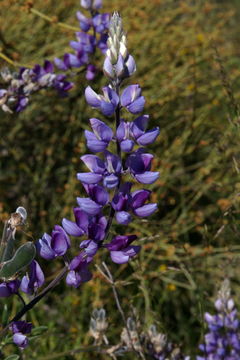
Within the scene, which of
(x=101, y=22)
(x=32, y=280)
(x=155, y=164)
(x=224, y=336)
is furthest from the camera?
(x=155, y=164)

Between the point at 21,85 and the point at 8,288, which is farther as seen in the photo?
the point at 21,85

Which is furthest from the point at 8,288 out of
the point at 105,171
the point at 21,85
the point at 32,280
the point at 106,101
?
the point at 21,85

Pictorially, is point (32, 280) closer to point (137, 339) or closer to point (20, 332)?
point (20, 332)

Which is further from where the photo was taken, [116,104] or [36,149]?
[36,149]

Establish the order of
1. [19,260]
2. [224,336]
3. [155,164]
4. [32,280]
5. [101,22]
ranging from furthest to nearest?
1. [155,164]
2. [101,22]
3. [224,336]
4. [32,280]
5. [19,260]

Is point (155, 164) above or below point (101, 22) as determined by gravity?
below

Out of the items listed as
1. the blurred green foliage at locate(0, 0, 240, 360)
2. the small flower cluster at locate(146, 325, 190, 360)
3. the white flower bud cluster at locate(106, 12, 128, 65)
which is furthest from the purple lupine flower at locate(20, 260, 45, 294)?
the blurred green foliage at locate(0, 0, 240, 360)

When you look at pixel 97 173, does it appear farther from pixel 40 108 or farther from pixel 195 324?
pixel 40 108

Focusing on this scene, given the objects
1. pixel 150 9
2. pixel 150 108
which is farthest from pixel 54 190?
pixel 150 9
